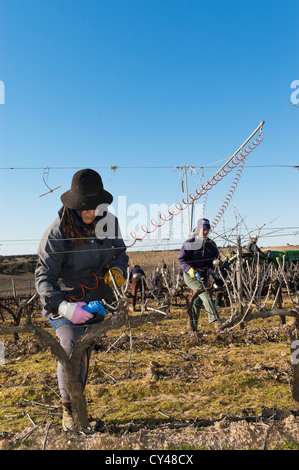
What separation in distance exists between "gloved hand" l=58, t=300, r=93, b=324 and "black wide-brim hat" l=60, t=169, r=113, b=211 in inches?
33.2

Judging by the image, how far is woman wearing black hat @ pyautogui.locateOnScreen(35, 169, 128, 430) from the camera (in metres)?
2.82

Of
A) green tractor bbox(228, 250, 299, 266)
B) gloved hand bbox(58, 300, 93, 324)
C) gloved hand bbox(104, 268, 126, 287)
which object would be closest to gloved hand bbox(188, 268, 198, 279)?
gloved hand bbox(104, 268, 126, 287)

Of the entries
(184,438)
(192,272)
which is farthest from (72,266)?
(192,272)

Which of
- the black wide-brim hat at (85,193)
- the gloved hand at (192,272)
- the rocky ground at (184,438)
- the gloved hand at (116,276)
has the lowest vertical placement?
the rocky ground at (184,438)

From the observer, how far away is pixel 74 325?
113 inches

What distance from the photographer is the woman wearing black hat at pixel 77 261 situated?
2.82 metres

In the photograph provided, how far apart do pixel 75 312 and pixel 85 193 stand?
3.41 ft

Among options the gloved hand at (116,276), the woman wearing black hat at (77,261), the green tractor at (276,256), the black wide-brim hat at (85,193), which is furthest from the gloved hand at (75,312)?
the green tractor at (276,256)

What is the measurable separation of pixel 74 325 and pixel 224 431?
1.55 m

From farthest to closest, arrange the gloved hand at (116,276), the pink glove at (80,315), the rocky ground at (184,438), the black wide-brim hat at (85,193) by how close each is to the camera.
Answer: the gloved hand at (116,276), the black wide-brim hat at (85,193), the pink glove at (80,315), the rocky ground at (184,438)

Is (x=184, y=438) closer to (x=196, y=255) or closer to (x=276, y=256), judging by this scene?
(x=196, y=255)

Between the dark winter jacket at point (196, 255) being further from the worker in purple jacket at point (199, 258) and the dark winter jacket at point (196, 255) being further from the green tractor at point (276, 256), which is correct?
the green tractor at point (276, 256)

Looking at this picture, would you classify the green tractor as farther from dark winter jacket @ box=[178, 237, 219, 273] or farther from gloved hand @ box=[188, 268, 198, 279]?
gloved hand @ box=[188, 268, 198, 279]

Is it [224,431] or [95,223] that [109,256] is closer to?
[95,223]
